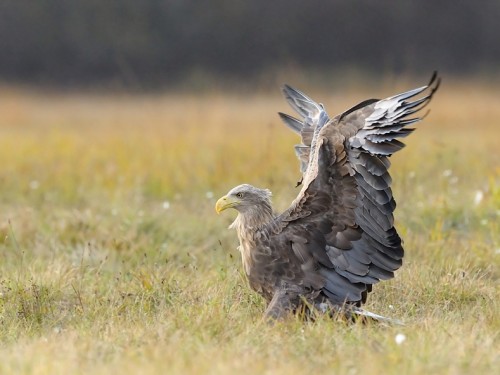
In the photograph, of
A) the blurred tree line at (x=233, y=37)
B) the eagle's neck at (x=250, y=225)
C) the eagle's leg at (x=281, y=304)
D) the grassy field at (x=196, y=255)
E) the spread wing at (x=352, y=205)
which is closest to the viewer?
the grassy field at (x=196, y=255)

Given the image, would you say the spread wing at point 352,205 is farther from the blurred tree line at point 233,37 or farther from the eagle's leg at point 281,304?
the blurred tree line at point 233,37

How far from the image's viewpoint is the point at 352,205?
17.0 feet

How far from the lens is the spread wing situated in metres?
5.07

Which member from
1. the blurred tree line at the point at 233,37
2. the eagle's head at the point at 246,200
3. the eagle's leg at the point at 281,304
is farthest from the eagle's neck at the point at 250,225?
the blurred tree line at the point at 233,37

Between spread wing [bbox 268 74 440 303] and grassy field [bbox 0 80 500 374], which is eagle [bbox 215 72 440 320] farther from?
grassy field [bbox 0 80 500 374]

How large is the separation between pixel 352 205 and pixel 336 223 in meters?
0.15


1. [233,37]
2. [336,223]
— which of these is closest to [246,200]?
[336,223]

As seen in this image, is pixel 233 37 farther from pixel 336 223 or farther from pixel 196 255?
pixel 336 223

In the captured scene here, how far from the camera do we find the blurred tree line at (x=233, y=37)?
1803cm

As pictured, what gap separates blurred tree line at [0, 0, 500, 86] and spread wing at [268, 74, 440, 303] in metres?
12.2

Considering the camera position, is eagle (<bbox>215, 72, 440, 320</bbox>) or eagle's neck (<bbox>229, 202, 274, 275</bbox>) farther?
eagle's neck (<bbox>229, 202, 274, 275</bbox>)

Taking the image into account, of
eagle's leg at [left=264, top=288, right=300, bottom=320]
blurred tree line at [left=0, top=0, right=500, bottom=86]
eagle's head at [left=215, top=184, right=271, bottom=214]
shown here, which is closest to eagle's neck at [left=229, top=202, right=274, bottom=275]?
eagle's head at [left=215, top=184, right=271, bottom=214]

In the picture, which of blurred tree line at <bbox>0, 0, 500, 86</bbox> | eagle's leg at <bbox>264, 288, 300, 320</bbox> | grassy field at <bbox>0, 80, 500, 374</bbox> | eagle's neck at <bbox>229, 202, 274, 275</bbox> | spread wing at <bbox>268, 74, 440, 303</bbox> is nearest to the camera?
grassy field at <bbox>0, 80, 500, 374</bbox>

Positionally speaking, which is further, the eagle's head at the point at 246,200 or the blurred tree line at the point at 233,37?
the blurred tree line at the point at 233,37
